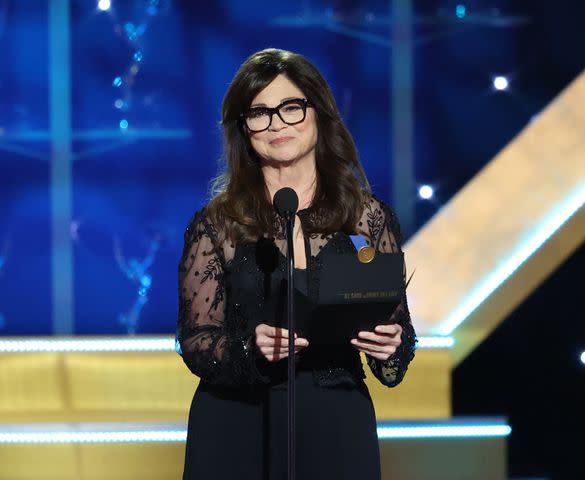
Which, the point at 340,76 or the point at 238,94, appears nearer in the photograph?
the point at 238,94

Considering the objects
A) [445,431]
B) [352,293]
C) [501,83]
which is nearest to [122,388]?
[445,431]

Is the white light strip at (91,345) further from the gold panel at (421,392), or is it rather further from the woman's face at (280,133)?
the woman's face at (280,133)

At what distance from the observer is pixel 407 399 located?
3744 millimetres

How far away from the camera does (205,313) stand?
210 centimetres

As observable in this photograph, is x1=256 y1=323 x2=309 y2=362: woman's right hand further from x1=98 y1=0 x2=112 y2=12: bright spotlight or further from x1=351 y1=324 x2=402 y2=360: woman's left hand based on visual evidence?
x1=98 y1=0 x2=112 y2=12: bright spotlight

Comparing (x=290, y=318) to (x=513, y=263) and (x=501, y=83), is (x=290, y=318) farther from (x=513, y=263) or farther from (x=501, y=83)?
(x=501, y=83)

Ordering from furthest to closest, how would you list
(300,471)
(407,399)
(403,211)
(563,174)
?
1. (403,211)
2. (563,174)
3. (407,399)
4. (300,471)

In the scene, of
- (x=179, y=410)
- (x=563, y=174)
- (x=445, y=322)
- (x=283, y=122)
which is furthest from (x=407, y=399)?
(x=283, y=122)


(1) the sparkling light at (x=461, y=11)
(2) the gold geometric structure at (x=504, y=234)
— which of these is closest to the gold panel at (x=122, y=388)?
(2) the gold geometric structure at (x=504, y=234)

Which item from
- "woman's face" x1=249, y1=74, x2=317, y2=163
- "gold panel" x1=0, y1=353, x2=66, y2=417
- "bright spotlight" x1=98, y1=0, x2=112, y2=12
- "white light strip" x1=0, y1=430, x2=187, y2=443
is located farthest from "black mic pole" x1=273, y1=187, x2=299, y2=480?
"bright spotlight" x1=98, y1=0, x2=112, y2=12

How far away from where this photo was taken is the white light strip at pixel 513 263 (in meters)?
3.90

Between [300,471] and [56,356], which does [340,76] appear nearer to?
[56,356]

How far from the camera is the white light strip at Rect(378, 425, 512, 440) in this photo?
3.47 metres

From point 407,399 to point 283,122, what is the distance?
75.8 inches
